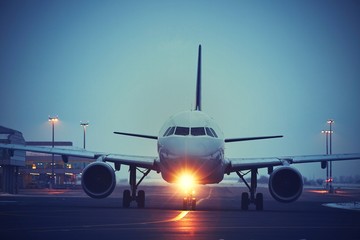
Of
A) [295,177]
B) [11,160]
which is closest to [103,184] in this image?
[295,177]

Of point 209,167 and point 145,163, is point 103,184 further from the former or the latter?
point 209,167

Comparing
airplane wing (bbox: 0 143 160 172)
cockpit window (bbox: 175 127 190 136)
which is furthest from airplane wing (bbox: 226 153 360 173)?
cockpit window (bbox: 175 127 190 136)

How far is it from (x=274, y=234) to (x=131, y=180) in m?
17.3

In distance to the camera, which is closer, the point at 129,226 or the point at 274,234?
the point at 274,234

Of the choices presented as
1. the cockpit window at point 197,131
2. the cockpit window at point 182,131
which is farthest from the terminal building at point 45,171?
the cockpit window at point 197,131

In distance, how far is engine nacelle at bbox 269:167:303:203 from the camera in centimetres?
3005

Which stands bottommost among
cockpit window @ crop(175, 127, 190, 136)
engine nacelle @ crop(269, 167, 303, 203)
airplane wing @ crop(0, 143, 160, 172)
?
engine nacelle @ crop(269, 167, 303, 203)

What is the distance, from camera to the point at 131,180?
3309 cm

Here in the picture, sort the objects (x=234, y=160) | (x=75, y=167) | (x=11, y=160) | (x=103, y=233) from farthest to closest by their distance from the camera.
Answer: (x=75, y=167), (x=11, y=160), (x=234, y=160), (x=103, y=233)

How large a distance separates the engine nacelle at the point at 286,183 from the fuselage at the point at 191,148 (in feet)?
8.63

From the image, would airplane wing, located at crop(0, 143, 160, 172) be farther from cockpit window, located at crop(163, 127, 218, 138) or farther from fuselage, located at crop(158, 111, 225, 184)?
cockpit window, located at crop(163, 127, 218, 138)

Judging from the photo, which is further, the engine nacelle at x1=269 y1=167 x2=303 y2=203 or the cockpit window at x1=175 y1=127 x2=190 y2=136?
the engine nacelle at x1=269 y1=167 x2=303 y2=203

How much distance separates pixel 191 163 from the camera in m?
27.0

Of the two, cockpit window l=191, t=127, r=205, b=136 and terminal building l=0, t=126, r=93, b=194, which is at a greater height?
cockpit window l=191, t=127, r=205, b=136
